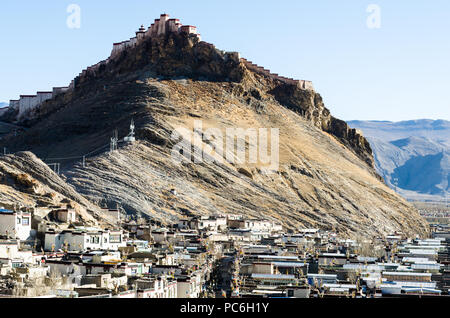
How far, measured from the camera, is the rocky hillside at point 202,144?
92.8 m

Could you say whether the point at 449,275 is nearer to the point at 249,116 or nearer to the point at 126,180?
the point at 126,180

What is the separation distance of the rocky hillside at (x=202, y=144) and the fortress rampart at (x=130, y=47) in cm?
114

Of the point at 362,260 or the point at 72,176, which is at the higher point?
the point at 72,176

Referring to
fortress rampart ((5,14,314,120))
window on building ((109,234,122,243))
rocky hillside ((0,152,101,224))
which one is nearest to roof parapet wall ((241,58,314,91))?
fortress rampart ((5,14,314,120))

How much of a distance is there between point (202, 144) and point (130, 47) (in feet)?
118

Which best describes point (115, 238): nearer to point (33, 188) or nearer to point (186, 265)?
point (186, 265)

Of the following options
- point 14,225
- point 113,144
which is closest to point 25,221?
point 14,225

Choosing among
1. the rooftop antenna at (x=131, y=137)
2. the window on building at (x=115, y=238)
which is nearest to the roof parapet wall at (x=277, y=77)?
the rooftop antenna at (x=131, y=137)

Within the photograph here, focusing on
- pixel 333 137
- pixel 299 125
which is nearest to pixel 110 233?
pixel 299 125

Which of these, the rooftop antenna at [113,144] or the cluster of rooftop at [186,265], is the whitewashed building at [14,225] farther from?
the rooftop antenna at [113,144]

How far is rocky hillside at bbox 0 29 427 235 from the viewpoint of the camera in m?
92.8

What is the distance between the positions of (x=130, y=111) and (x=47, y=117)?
85.4 feet

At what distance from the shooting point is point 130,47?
140 meters

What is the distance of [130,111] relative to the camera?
118125mm
